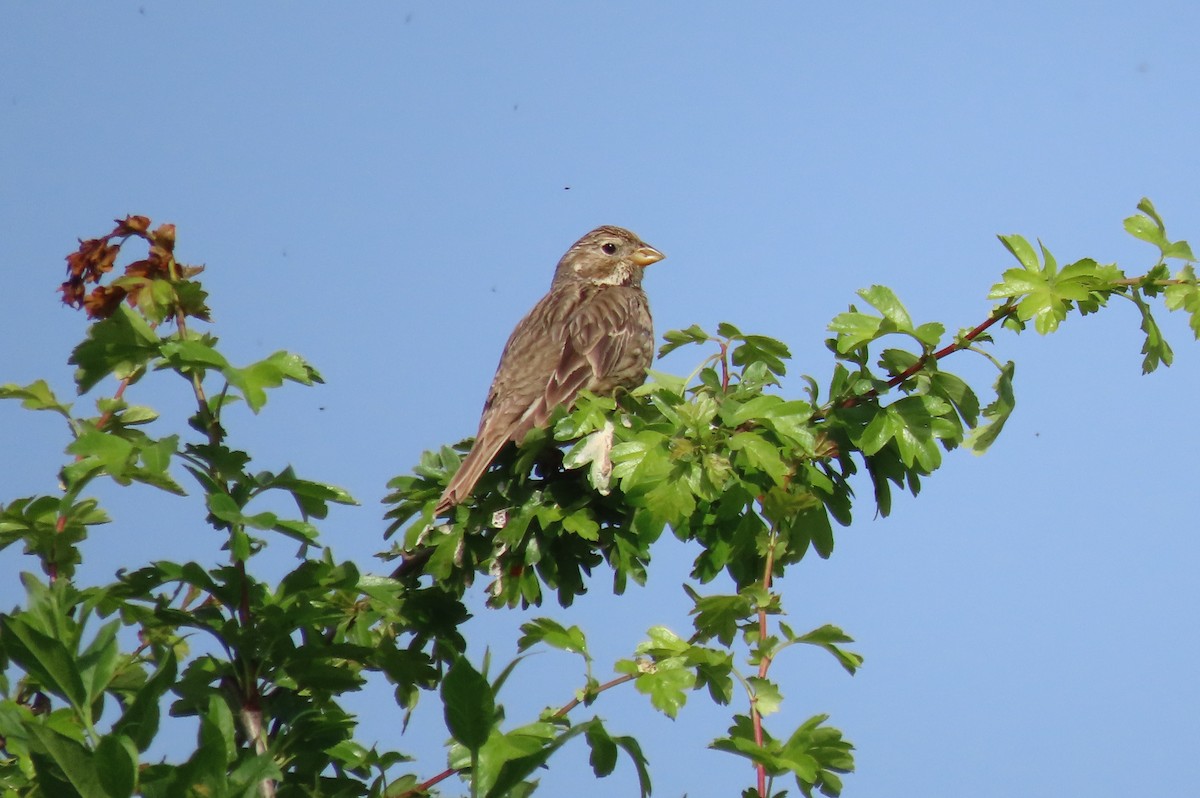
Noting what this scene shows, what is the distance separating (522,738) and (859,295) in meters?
→ 1.80

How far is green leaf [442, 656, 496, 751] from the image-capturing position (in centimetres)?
219

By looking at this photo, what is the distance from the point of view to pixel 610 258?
834 cm

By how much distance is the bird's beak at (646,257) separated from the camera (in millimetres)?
8312

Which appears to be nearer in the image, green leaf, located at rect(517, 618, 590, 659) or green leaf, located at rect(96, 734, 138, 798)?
green leaf, located at rect(96, 734, 138, 798)

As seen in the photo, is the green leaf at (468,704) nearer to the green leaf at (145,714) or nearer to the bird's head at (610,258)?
the green leaf at (145,714)

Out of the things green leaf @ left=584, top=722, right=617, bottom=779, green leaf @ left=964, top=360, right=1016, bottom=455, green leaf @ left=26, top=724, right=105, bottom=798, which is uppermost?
green leaf @ left=964, top=360, right=1016, bottom=455

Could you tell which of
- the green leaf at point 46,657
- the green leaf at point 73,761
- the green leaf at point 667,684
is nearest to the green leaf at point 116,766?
the green leaf at point 73,761

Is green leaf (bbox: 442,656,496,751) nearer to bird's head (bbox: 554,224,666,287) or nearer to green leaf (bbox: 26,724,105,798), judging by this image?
green leaf (bbox: 26,724,105,798)

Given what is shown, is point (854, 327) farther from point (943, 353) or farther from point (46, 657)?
point (46, 657)

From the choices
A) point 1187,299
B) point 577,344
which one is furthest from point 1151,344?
point 577,344

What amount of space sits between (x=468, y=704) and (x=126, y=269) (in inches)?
57.9

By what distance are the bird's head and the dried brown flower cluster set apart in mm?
5197

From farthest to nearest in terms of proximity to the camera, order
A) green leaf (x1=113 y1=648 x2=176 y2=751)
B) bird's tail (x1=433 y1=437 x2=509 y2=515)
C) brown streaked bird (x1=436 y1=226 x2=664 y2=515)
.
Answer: brown streaked bird (x1=436 y1=226 x2=664 y2=515)
bird's tail (x1=433 y1=437 x2=509 y2=515)
green leaf (x1=113 y1=648 x2=176 y2=751)

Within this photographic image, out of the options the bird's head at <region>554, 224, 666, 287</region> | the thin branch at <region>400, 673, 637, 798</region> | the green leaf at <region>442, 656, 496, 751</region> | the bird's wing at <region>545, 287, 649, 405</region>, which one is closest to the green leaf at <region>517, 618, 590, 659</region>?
the thin branch at <region>400, 673, 637, 798</region>
